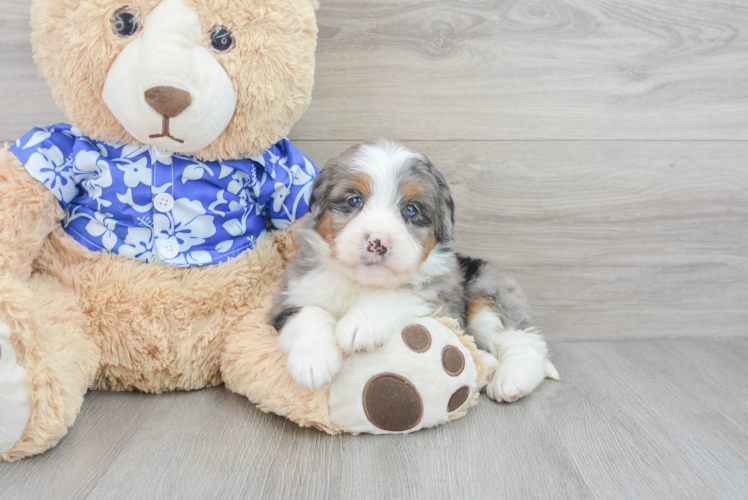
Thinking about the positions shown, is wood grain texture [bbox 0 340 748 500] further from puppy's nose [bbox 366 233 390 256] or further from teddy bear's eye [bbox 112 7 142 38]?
teddy bear's eye [bbox 112 7 142 38]

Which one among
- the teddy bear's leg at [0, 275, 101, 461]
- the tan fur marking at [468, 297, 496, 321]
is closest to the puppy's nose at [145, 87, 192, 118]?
the teddy bear's leg at [0, 275, 101, 461]

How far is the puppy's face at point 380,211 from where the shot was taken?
1524 millimetres

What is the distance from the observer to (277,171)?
188 centimetres

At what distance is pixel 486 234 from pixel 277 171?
0.96m

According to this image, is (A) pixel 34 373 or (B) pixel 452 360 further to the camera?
(B) pixel 452 360

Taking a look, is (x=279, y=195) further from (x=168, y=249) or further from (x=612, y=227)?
(x=612, y=227)

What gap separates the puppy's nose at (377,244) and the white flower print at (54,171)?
3.08ft

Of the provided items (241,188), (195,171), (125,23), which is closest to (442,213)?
(241,188)

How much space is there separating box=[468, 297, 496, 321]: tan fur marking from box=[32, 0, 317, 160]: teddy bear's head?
96 centimetres

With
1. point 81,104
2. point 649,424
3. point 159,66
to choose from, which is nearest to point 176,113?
point 159,66

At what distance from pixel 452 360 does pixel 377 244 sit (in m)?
0.40

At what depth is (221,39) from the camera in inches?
63.1

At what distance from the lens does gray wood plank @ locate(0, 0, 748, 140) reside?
2.16 metres

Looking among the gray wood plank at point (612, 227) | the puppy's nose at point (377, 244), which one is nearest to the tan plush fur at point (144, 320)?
the puppy's nose at point (377, 244)
